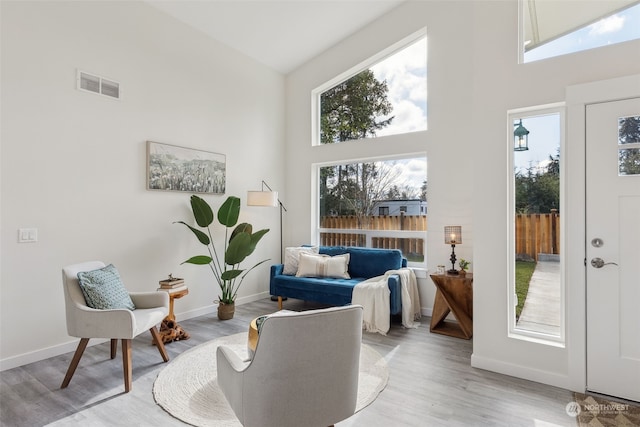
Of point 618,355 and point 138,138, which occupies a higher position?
point 138,138

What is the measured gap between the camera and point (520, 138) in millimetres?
2670

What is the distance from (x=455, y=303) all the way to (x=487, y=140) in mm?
1758

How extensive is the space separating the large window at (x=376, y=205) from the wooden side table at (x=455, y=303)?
0.88 m

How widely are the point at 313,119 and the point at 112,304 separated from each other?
4.00 m

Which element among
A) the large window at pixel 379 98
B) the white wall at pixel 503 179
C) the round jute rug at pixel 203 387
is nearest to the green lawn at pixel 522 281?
the white wall at pixel 503 179

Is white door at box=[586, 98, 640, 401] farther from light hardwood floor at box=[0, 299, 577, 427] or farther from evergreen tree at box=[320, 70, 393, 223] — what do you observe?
evergreen tree at box=[320, 70, 393, 223]

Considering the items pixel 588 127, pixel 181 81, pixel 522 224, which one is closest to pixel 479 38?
pixel 588 127

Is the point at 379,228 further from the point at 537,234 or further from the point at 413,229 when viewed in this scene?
the point at 537,234

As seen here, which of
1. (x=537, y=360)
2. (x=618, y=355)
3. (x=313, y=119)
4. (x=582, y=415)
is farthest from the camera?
(x=313, y=119)

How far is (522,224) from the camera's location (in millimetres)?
2658

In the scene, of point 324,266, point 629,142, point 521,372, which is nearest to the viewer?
point 629,142

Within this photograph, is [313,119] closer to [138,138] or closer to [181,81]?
[181,81]

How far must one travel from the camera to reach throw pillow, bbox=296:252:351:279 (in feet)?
14.5

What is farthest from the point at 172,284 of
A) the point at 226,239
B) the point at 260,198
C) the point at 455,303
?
the point at 455,303
